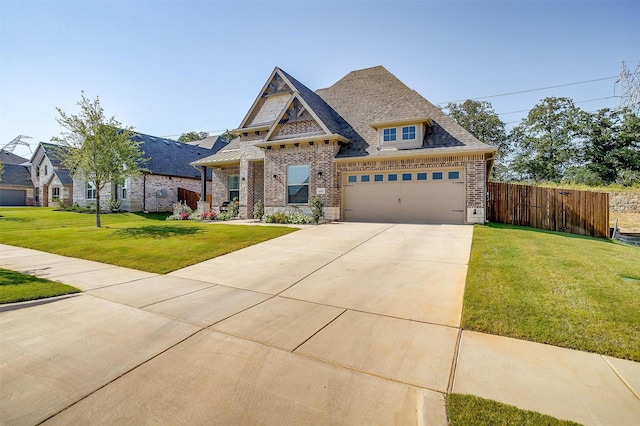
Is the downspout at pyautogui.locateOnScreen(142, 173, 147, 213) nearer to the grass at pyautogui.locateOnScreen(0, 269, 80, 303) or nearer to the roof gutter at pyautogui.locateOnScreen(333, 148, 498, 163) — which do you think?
the roof gutter at pyautogui.locateOnScreen(333, 148, 498, 163)

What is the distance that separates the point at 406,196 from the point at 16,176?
150 ft

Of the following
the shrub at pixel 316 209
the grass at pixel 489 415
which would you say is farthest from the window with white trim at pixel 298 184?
the grass at pixel 489 415

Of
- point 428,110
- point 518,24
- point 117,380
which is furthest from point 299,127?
point 117,380

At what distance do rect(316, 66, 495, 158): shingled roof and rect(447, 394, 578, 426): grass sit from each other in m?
11.9

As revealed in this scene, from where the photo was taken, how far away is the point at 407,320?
412 centimetres

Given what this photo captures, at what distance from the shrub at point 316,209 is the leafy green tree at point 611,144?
3252 cm

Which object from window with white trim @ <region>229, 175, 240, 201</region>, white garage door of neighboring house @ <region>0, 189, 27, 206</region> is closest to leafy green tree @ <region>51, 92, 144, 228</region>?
window with white trim @ <region>229, 175, 240, 201</region>

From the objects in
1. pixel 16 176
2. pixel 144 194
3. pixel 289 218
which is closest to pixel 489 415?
pixel 289 218

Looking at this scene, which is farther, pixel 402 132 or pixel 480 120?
pixel 480 120

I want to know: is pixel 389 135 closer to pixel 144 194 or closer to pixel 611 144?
pixel 144 194

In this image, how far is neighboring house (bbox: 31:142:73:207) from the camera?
29.6 m

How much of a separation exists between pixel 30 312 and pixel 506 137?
143 ft

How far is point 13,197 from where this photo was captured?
116ft

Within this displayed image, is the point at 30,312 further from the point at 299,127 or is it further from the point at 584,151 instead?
the point at 584,151
